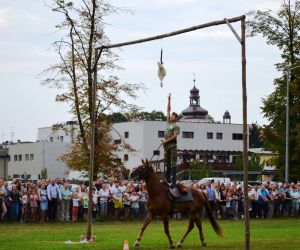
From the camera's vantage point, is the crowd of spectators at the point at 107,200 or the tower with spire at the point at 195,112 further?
the tower with spire at the point at 195,112

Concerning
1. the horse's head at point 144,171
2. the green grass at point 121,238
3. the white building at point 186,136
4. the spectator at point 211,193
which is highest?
the white building at point 186,136

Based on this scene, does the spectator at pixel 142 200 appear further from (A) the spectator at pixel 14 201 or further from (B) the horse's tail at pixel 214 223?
(B) the horse's tail at pixel 214 223

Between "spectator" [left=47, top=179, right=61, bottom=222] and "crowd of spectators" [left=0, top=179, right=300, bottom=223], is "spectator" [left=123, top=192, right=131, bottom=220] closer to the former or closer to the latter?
"crowd of spectators" [left=0, top=179, right=300, bottom=223]

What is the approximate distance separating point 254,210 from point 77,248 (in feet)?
77.0

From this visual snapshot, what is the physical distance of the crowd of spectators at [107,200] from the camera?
36.2 m

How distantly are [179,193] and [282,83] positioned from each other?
36335mm

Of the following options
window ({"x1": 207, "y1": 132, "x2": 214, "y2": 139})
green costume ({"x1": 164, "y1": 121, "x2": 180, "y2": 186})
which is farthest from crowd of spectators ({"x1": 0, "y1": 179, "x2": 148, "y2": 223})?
window ({"x1": 207, "y1": 132, "x2": 214, "y2": 139})

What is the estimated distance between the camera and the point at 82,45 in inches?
1773

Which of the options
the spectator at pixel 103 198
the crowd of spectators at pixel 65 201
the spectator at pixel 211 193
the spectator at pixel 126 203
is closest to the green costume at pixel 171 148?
the crowd of spectators at pixel 65 201

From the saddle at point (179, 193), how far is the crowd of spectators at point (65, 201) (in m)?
13.1

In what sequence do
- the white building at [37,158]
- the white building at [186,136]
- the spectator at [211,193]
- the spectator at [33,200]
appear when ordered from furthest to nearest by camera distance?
the white building at [186,136] → the white building at [37,158] → the spectator at [211,193] → the spectator at [33,200]

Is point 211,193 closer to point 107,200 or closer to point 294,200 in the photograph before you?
point 107,200

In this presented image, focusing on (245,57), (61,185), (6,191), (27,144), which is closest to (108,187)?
(61,185)

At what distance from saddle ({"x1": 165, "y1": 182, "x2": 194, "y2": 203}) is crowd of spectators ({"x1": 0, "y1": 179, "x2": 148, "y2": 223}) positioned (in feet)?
43.0
